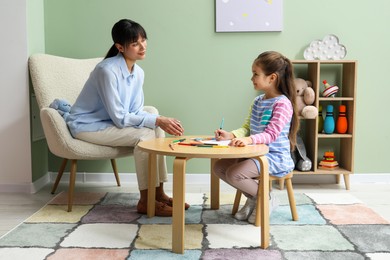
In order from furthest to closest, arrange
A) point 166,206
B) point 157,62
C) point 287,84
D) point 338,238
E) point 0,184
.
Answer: point 157,62 → point 0,184 → point 166,206 → point 287,84 → point 338,238

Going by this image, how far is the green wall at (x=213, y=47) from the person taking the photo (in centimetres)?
305

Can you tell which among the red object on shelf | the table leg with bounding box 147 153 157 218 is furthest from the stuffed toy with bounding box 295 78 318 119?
the table leg with bounding box 147 153 157 218

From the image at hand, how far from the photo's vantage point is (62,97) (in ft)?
9.19

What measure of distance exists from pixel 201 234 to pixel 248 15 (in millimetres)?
1585

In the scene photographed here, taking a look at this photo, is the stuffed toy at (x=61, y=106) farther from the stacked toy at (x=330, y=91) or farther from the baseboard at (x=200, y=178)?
the stacked toy at (x=330, y=91)

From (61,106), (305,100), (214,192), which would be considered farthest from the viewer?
(305,100)

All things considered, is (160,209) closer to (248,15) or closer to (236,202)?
(236,202)

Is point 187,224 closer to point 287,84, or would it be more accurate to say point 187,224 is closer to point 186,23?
point 287,84

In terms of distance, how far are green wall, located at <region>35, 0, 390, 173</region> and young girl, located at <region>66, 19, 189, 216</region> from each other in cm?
66

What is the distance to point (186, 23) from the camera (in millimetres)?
3072

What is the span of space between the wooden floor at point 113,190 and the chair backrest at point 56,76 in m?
0.56

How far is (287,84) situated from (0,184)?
190cm

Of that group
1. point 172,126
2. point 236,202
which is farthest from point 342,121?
point 172,126

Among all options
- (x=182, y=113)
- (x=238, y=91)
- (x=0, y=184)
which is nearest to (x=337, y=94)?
(x=238, y=91)
